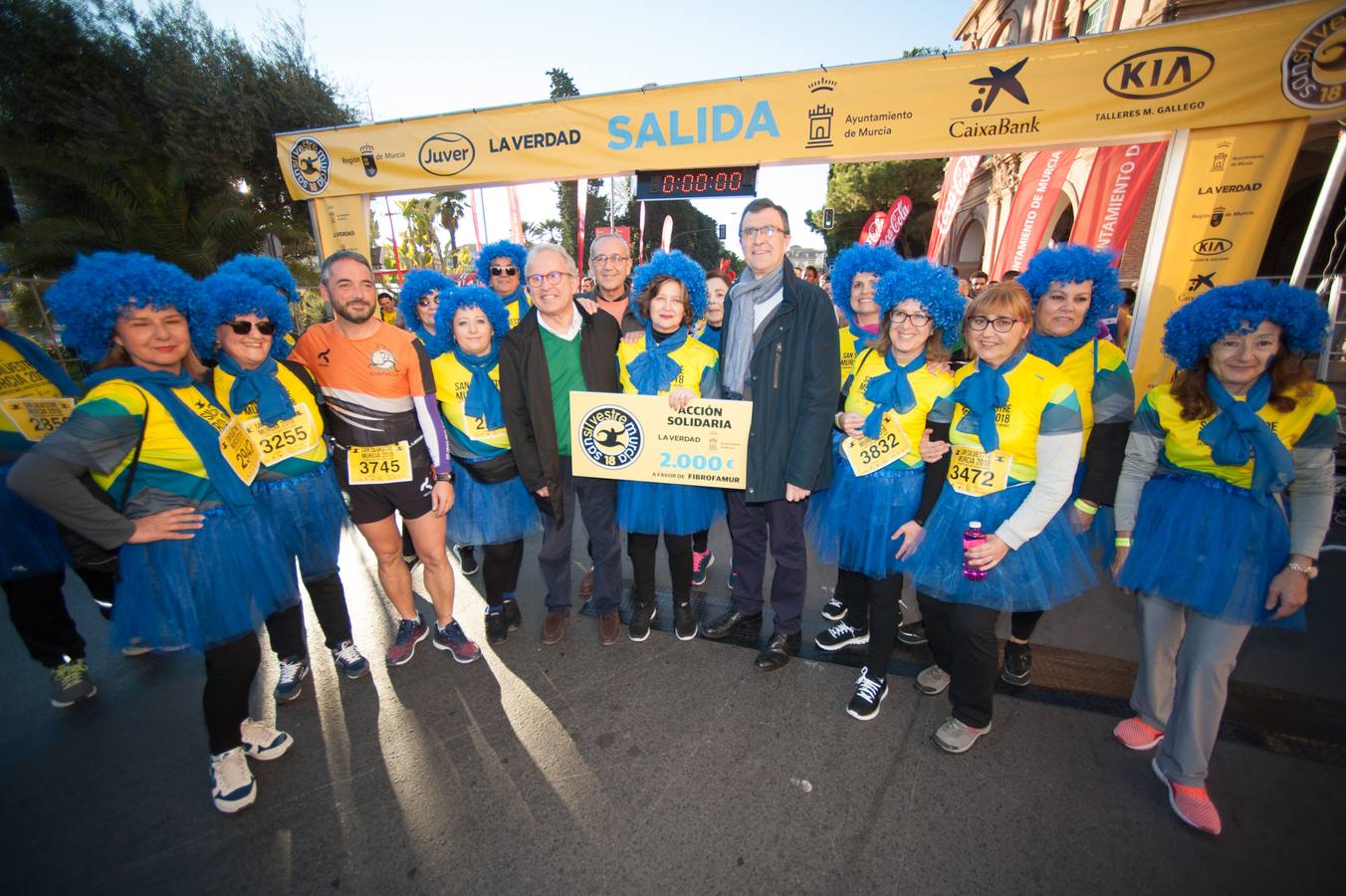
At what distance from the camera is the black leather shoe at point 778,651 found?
3121mm

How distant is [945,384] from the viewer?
2525 mm

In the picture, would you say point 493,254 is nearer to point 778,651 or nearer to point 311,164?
point 778,651

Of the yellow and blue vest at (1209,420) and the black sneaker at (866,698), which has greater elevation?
the yellow and blue vest at (1209,420)

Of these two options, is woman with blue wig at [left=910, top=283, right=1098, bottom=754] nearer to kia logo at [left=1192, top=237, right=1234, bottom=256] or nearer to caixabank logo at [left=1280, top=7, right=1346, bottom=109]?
kia logo at [left=1192, top=237, right=1234, bottom=256]

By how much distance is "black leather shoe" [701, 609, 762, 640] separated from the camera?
11.3 ft

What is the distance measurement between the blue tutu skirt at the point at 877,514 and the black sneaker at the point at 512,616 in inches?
87.8

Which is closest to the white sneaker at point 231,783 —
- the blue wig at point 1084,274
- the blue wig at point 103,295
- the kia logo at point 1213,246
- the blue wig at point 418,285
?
the blue wig at point 103,295

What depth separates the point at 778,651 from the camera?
10.3ft

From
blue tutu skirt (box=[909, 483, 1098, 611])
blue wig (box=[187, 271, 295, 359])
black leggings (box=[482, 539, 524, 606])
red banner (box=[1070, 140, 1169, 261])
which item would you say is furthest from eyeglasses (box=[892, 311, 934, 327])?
red banner (box=[1070, 140, 1169, 261])

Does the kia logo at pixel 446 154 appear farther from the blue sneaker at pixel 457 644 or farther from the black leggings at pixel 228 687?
the black leggings at pixel 228 687

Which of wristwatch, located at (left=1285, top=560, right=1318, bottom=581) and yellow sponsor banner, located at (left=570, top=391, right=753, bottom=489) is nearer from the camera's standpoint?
wristwatch, located at (left=1285, top=560, right=1318, bottom=581)

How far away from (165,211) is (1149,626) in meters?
15.3

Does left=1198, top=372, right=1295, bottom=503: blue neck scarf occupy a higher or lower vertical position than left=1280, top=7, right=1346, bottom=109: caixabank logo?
lower

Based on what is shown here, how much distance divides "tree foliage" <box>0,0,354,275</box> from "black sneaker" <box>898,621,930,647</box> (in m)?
13.1
